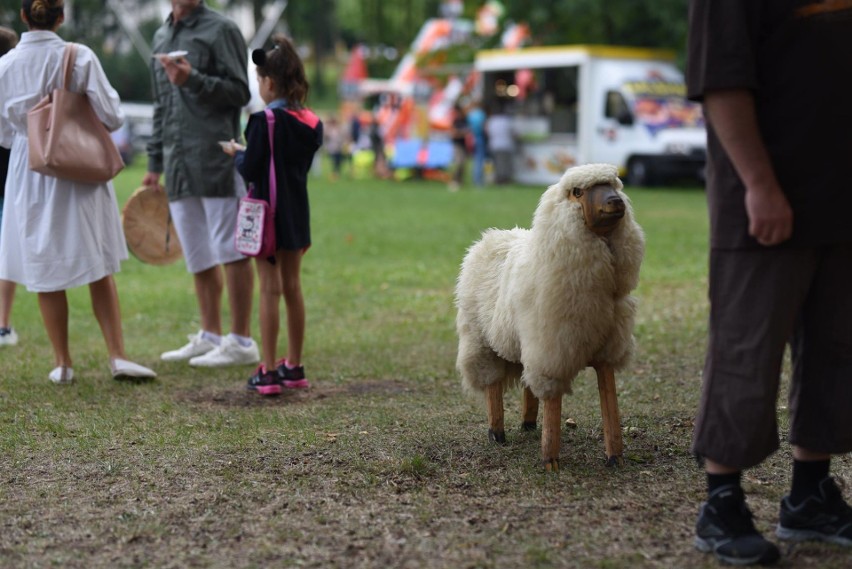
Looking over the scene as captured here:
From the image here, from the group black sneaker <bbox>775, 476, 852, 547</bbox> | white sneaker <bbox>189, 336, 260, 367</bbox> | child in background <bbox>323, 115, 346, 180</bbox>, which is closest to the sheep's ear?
black sneaker <bbox>775, 476, 852, 547</bbox>

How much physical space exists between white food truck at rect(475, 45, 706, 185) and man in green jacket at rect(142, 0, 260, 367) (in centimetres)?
1795

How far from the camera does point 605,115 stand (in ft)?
84.7

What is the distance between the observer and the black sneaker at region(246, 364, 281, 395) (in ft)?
20.9

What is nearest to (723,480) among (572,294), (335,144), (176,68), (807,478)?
(807,478)

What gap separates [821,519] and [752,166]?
48.4 inches

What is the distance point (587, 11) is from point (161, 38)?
2279 cm

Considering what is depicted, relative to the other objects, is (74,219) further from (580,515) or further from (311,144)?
(580,515)

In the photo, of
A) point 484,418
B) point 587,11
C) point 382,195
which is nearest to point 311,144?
point 484,418

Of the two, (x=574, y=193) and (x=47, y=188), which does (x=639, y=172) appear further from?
(x=574, y=193)

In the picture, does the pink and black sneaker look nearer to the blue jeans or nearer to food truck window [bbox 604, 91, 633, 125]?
food truck window [bbox 604, 91, 633, 125]

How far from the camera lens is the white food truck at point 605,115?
25172 mm

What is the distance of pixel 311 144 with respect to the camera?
6.32 meters

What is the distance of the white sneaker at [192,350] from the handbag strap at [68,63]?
6.56 feet

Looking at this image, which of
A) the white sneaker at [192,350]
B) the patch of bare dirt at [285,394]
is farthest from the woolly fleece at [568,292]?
the white sneaker at [192,350]
